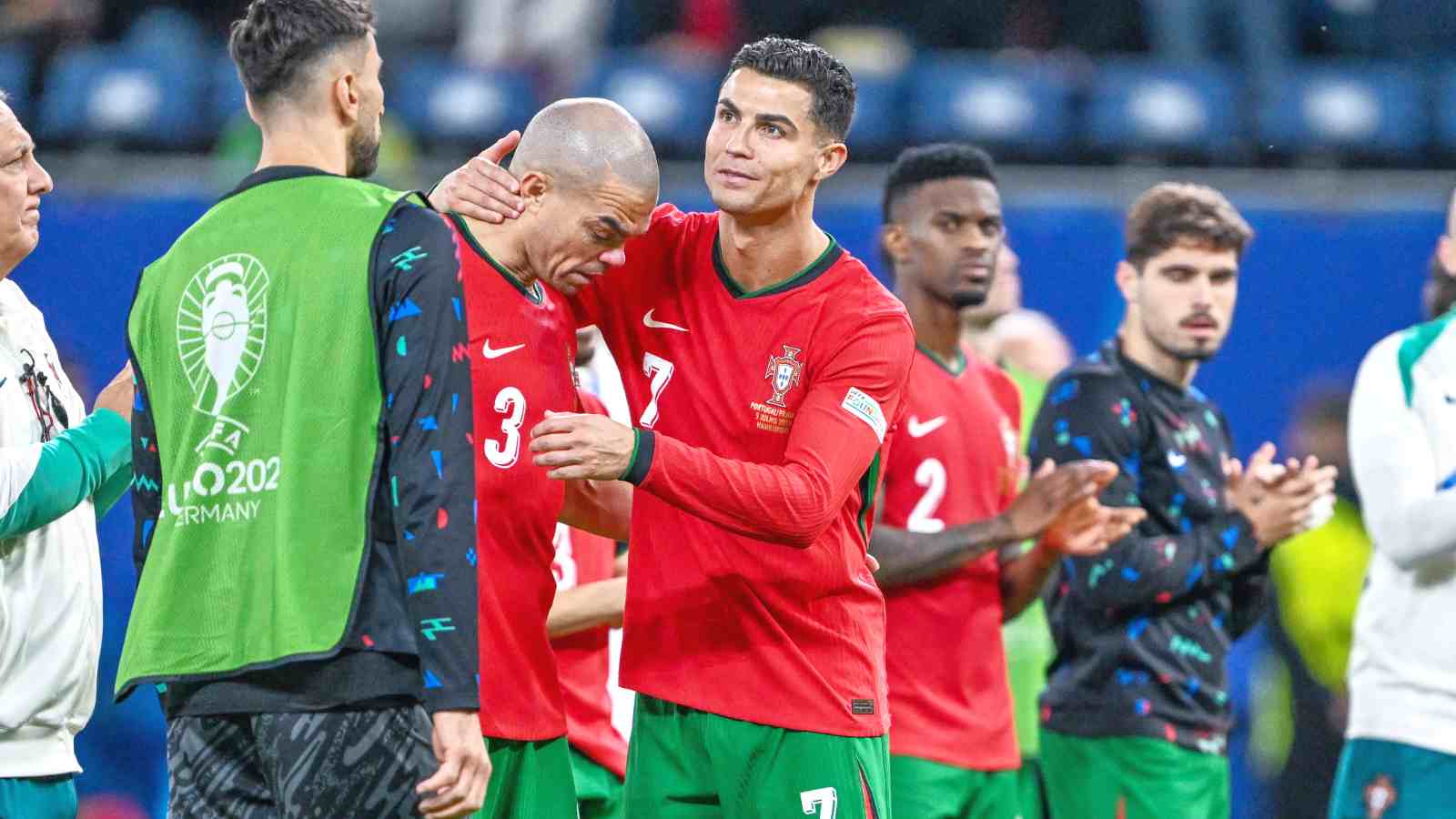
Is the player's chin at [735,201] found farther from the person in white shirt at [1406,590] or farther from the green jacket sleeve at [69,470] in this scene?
the person in white shirt at [1406,590]

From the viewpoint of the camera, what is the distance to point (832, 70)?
4719 millimetres

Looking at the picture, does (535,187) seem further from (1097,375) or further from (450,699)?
(1097,375)

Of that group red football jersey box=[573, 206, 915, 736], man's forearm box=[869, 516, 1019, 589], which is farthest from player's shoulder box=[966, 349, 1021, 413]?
red football jersey box=[573, 206, 915, 736]

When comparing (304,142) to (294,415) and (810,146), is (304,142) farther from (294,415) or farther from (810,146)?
(810,146)

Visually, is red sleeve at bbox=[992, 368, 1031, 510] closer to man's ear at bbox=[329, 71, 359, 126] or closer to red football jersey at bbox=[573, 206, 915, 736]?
red football jersey at bbox=[573, 206, 915, 736]

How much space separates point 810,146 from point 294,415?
1.76 meters

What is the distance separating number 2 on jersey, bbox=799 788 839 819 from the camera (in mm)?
4367

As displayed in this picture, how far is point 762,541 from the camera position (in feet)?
13.9

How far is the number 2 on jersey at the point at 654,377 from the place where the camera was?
459 centimetres

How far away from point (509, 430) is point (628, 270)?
2.24ft

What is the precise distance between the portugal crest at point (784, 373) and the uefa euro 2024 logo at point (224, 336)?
1.42 metres

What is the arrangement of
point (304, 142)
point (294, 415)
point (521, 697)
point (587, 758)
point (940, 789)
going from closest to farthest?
point (294, 415), point (304, 142), point (521, 697), point (587, 758), point (940, 789)

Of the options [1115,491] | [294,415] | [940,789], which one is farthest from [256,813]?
[1115,491]

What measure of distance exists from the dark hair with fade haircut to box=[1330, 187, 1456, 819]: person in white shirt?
74cm
